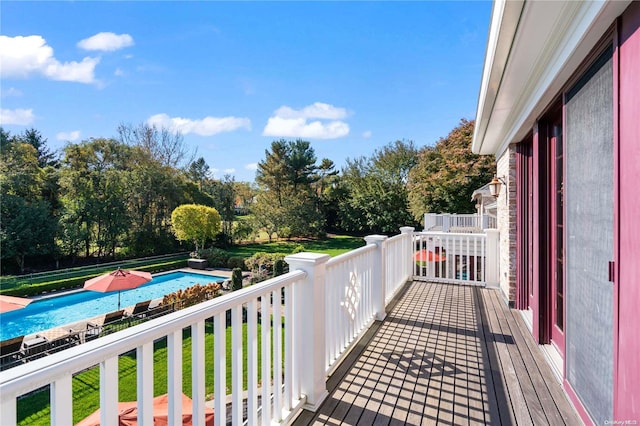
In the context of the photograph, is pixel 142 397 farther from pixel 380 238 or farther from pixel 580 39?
pixel 380 238

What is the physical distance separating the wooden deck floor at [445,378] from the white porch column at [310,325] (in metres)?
0.17

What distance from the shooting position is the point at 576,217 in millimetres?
2279

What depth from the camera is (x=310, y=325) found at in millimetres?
2316

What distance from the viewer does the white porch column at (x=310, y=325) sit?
2.29 meters

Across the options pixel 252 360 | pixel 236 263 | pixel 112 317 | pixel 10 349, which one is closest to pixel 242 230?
pixel 236 263

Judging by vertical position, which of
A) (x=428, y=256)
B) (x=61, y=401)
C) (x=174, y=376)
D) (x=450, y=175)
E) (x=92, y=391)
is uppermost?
(x=450, y=175)

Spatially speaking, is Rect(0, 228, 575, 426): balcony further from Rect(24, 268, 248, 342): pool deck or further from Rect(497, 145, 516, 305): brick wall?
Rect(24, 268, 248, 342): pool deck

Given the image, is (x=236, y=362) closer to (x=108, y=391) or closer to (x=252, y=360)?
(x=252, y=360)

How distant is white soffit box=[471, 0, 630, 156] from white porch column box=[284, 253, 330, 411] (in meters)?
2.02

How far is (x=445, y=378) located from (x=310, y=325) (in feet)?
4.47

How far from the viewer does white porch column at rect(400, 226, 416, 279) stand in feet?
19.4

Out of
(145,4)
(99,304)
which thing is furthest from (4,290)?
(145,4)

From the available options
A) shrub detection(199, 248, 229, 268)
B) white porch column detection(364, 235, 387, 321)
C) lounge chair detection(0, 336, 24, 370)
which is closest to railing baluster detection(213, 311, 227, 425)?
white porch column detection(364, 235, 387, 321)

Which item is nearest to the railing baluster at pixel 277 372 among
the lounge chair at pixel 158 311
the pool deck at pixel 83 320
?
the lounge chair at pixel 158 311
